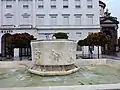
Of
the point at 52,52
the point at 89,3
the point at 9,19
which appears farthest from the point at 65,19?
the point at 52,52

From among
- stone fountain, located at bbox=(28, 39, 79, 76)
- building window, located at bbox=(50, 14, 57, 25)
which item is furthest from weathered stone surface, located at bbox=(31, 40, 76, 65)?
building window, located at bbox=(50, 14, 57, 25)

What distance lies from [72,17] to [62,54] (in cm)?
4446

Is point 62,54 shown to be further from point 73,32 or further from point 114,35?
point 114,35

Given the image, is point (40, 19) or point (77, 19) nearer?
point (40, 19)

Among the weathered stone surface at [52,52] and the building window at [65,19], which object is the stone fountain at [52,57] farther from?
the building window at [65,19]

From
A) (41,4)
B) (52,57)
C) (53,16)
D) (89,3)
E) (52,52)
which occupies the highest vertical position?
(89,3)

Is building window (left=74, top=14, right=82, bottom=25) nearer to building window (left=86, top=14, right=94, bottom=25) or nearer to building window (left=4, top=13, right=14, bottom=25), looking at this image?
building window (left=86, top=14, right=94, bottom=25)

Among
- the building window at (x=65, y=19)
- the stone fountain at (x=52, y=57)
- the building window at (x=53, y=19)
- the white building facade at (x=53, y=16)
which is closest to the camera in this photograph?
the stone fountain at (x=52, y=57)

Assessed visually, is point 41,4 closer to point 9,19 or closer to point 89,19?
point 9,19

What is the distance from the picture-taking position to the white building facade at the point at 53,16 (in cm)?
5797

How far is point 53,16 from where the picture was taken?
194 feet

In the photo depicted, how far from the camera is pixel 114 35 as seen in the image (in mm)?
69188

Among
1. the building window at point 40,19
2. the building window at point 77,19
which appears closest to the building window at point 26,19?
the building window at point 40,19

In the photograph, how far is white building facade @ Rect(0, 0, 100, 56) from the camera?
57969 millimetres
